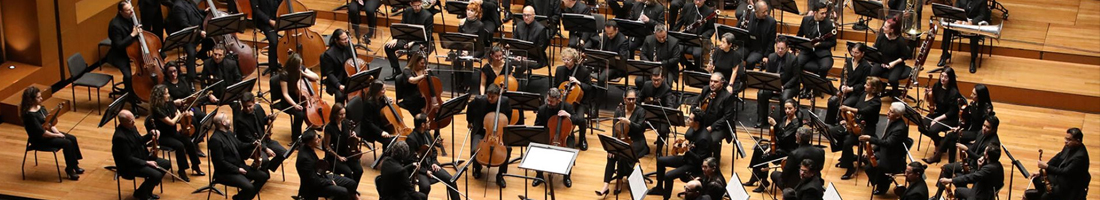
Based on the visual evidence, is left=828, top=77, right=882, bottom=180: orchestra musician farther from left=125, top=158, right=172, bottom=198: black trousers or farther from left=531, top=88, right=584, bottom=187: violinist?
left=125, top=158, right=172, bottom=198: black trousers

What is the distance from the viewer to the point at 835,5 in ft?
48.9

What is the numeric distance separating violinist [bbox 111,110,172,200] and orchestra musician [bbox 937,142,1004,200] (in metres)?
5.72

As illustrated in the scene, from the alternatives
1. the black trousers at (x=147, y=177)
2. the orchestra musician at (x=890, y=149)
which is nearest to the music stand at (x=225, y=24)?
the black trousers at (x=147, y=177)

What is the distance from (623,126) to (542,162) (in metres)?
1.56

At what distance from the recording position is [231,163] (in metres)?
11.2

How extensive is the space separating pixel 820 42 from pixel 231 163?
5471mm

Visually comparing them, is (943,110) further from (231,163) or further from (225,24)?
(225,24)

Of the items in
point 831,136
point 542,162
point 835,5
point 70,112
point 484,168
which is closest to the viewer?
point 542,162

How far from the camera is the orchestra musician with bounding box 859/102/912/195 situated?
11.5 meters

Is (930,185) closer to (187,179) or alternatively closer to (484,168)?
(484,168)

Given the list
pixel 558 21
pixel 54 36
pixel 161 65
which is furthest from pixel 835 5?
pixel 54 36

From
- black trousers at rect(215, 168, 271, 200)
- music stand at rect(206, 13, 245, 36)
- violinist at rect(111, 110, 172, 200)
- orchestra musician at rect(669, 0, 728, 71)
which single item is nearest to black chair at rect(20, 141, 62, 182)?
violinist at rect(111, 110, 172, 200)

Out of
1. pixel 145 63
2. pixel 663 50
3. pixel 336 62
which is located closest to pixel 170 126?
pixel 145 63

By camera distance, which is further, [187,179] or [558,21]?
[558,21]
